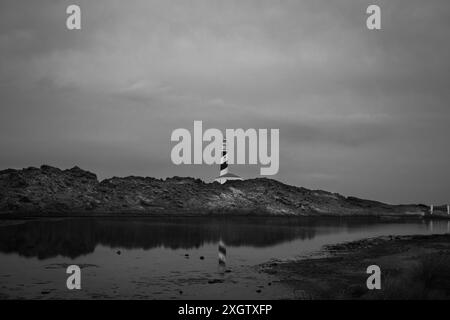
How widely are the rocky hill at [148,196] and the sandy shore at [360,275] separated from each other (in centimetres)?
7499

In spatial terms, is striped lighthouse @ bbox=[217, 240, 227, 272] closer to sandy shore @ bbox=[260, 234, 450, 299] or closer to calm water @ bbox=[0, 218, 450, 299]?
calm water @ bbox=[0, 218, 450, 299]

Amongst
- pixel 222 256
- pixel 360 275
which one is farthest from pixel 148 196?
pixel 360 275

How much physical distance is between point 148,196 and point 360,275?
105930mm

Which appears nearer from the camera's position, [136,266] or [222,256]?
[136,266]

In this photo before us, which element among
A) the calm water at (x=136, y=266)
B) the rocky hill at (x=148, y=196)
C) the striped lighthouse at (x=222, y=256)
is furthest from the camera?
the rocky hill at (x=148, y=196)

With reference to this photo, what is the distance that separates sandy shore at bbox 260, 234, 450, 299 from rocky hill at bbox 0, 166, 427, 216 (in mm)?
74994

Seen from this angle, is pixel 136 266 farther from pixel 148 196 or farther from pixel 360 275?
pixel 148 196

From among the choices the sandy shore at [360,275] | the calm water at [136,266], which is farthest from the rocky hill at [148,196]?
the sandy shore at [360,275]

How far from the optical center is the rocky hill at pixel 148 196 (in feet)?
328

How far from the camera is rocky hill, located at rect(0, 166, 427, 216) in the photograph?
328ft

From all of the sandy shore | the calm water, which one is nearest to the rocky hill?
the calm water

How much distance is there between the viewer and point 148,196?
126062 millimetres

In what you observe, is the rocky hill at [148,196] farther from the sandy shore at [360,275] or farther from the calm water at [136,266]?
the sandy shore at [360,275]
